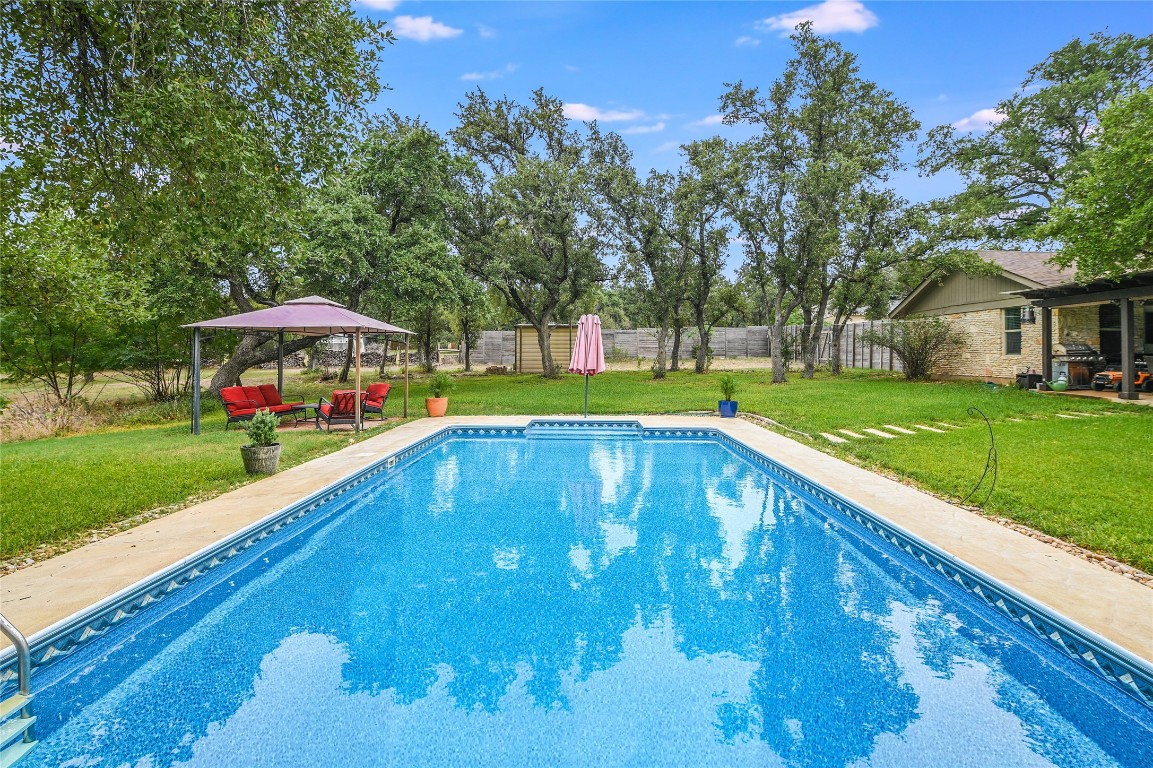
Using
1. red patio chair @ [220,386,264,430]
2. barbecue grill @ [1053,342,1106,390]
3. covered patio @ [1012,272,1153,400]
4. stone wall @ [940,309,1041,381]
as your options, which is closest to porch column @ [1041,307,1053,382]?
covered patio @ [1012,272,1153,400]

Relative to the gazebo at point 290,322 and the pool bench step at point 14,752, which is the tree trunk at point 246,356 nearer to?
the gazebo at point 290,322

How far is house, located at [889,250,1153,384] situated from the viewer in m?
14.9

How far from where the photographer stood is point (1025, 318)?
16375mm

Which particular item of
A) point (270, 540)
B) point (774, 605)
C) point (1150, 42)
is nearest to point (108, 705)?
point (270, 540)

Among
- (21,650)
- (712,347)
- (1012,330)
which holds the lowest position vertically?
(21,650)

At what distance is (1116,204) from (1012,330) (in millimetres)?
6775

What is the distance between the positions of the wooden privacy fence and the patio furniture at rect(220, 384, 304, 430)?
1153cm

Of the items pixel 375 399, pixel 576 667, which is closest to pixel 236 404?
pixel 375 399

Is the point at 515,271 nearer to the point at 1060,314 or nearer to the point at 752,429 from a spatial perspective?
the point at 752,429

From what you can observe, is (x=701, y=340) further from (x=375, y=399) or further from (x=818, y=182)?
(x=375, y=399)

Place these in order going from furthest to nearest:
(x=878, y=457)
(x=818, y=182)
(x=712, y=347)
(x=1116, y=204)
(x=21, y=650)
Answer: (x=712, y=347), (x=818, y=182), (x=1116, y=204), (x=878, y=457), (x=21, y=650)

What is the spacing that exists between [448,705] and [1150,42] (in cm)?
3430

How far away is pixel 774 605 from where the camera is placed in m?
3.94

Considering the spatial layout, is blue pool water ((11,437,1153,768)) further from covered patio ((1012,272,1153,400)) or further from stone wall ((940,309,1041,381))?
stone wall ((940,309,1041,381))
